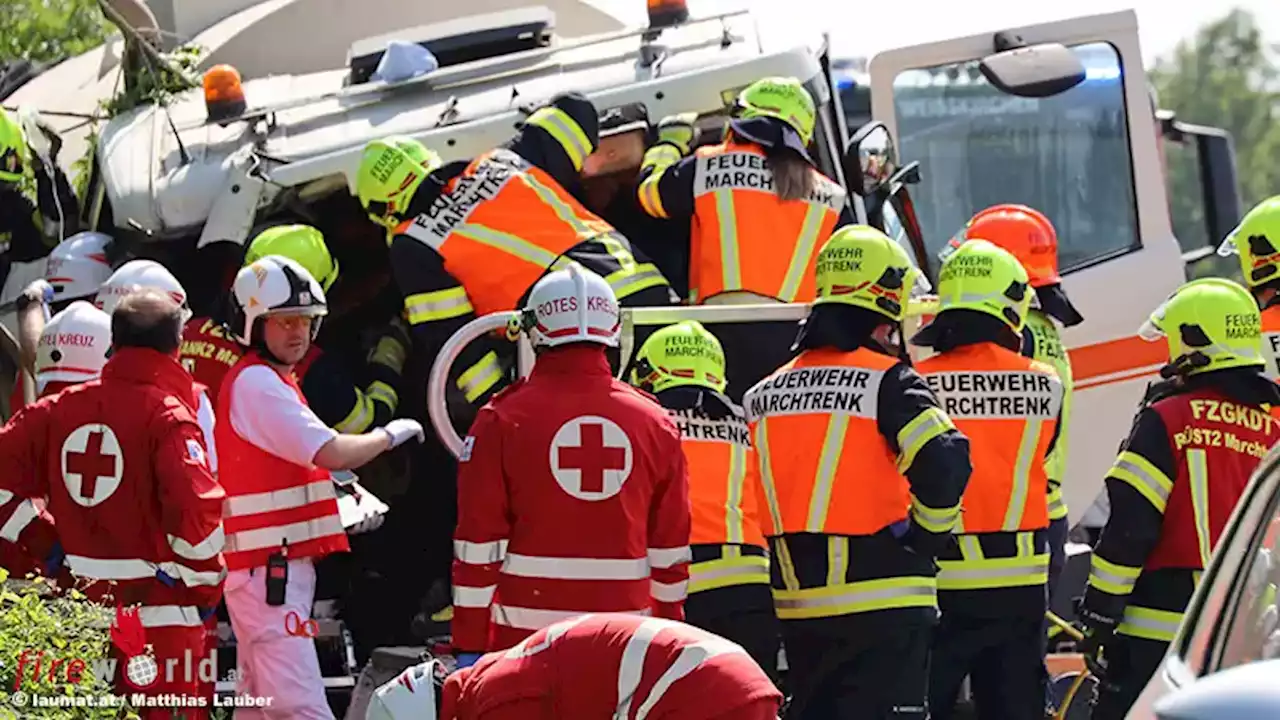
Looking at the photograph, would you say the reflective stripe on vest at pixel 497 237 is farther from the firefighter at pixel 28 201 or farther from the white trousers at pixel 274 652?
the firefighter at pixel 28 201

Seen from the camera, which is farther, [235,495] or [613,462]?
[235,495]

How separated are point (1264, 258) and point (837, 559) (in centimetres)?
230

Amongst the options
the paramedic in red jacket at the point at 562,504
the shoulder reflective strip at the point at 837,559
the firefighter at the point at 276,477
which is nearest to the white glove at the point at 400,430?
the firefighter at the point at 276,477

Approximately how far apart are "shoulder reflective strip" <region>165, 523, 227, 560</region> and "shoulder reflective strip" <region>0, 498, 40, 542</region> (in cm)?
47

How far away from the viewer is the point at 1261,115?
63.2 meters

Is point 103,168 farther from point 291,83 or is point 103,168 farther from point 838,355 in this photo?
point 838,355

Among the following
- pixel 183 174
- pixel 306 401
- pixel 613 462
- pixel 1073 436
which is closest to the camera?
pixel 613 462

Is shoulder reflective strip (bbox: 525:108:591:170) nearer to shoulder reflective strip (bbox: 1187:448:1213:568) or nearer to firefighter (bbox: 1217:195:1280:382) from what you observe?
firefighter (bbox: 1217:195:1280:382)

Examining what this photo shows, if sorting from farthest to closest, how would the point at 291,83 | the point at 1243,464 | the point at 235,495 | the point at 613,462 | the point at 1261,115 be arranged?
the point at 1261,115, the point at 291,83, the point at 235,495, the point at 1243,464, the point at 613,462

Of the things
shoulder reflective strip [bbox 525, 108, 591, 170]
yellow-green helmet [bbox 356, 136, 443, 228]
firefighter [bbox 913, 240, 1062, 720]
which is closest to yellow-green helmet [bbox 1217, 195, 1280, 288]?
firefighter [bbox 913, 240, 1062, 720]

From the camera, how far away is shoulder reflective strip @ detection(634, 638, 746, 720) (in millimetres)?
4188

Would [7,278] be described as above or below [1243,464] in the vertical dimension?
above

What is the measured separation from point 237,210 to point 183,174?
0.30m

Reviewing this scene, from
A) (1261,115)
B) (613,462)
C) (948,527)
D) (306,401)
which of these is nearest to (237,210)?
(306,401)
